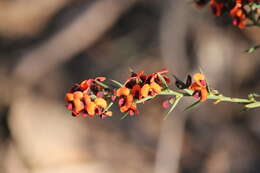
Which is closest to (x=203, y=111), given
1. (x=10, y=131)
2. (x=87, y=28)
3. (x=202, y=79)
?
(x=87, y=28)

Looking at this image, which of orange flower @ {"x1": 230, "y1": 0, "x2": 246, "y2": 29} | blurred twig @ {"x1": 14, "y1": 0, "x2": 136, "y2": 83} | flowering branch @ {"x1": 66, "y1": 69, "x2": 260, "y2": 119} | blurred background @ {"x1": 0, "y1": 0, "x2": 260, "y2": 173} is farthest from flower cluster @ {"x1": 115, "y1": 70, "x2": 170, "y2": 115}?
blurred twig @ {"x1": 14, "y1": 0, "x2": 136, "y2": 83}

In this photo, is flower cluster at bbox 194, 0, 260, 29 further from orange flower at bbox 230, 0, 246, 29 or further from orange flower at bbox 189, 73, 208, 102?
orange flower at bbox 189, 73, 208, 102

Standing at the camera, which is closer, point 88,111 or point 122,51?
point 88,111

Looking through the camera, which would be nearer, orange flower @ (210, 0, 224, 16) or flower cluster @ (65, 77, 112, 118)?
flower cluster @ (65, 77, 112, 118)

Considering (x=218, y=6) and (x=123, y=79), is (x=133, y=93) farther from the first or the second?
(x=123, y=79)

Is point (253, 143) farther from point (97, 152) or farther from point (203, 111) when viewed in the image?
point (97, 152)

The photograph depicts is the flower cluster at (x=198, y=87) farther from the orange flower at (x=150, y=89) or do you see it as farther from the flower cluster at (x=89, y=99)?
the flower cluster at (x=89, y=99)

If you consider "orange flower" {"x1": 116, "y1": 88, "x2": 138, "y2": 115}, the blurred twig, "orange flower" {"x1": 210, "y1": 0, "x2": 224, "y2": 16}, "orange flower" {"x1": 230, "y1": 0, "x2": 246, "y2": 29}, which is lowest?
"orange flower" {"x1": 116, "y1": 88, "x2": 138, "y2": 115}
